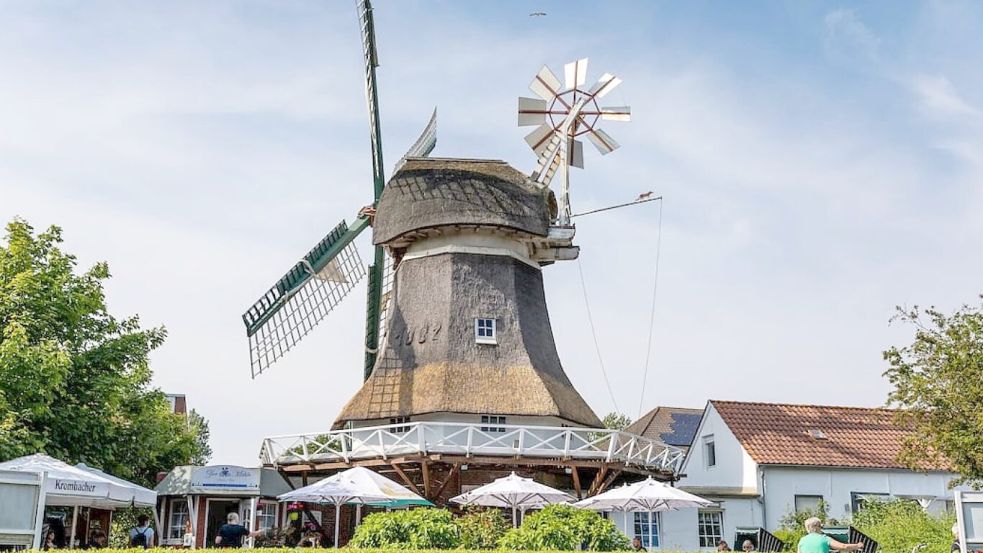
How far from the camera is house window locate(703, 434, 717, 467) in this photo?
987 inches

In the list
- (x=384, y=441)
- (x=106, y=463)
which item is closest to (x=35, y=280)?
(x=106, y=463)

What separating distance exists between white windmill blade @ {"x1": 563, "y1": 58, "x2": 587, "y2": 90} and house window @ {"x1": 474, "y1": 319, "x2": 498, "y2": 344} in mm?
7362

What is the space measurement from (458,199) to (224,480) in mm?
8185

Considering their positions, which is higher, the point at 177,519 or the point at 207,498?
the point at 207,498

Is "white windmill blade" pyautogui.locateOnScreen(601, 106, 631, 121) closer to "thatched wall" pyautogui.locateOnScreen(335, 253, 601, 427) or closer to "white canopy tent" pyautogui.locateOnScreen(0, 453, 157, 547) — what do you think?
"thatched wall" pyautogui.locateOnScreen(335, 253, 601, 427)

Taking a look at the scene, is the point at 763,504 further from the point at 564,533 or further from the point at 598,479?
the point at 564,533

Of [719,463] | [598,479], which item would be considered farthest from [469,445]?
[719,463]

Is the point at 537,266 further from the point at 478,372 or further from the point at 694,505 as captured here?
the point at 694,505

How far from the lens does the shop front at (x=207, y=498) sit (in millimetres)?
19516

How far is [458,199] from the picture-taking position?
22719 millimetres

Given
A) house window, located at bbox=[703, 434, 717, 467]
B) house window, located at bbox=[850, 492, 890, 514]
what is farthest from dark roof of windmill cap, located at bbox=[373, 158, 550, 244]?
house window, located at bbox=[850, 492, 890, 514]

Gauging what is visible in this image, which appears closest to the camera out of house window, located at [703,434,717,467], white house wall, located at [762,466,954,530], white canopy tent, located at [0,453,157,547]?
white canopy tent, located at [0,453,157,547]

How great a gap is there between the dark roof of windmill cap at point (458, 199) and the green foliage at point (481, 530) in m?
7.85

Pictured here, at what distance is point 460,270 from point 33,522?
1378 centimetres
